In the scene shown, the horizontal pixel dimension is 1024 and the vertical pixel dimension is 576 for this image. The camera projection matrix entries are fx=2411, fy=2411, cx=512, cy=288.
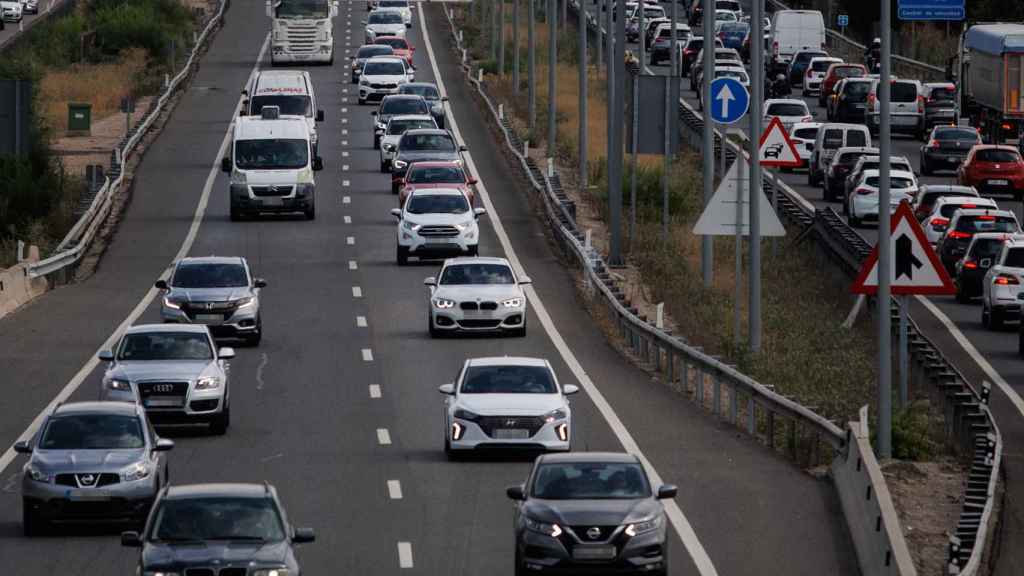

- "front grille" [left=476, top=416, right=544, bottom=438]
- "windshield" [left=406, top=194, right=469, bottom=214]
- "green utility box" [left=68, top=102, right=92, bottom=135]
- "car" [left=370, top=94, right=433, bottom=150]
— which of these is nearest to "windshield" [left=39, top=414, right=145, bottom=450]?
"front grille" [left=476, top=416, right=544, bottom=438]

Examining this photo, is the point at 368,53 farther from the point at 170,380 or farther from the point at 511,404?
the point at 511,404

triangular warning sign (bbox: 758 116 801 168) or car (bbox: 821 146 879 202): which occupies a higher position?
triangular warning sign (bbox: 758 116 801 168)

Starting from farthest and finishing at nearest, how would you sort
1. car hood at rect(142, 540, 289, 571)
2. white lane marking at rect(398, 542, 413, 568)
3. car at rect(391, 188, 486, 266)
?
car at rect(391, 188, 486, 266) < white lane marking at rect(398, 542, 413, 568) < car hood at rect(142, 540, 289, 571)

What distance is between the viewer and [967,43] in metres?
74.4

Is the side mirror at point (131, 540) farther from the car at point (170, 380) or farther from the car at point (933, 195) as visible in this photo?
the car at point (933, 195)

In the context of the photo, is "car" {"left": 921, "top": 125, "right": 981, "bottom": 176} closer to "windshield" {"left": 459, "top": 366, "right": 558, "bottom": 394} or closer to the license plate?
"windshield" {"left": 459, "top": 366, "right": 558, "bottom": 394}

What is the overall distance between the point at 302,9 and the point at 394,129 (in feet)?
92.7

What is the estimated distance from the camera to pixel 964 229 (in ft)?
156

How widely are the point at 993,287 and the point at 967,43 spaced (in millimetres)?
34498

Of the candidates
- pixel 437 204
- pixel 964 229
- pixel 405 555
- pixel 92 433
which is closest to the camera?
pixel 405 555

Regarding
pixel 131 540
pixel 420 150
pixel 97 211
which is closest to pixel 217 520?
pixel 131 540

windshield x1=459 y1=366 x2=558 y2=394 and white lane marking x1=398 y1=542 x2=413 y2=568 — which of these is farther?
windshield x1=459 y1=366 x2=558 y2=394

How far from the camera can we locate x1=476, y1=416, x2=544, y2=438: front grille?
27.2m

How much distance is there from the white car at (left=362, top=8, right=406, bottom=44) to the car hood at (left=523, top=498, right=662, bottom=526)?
82574mm
